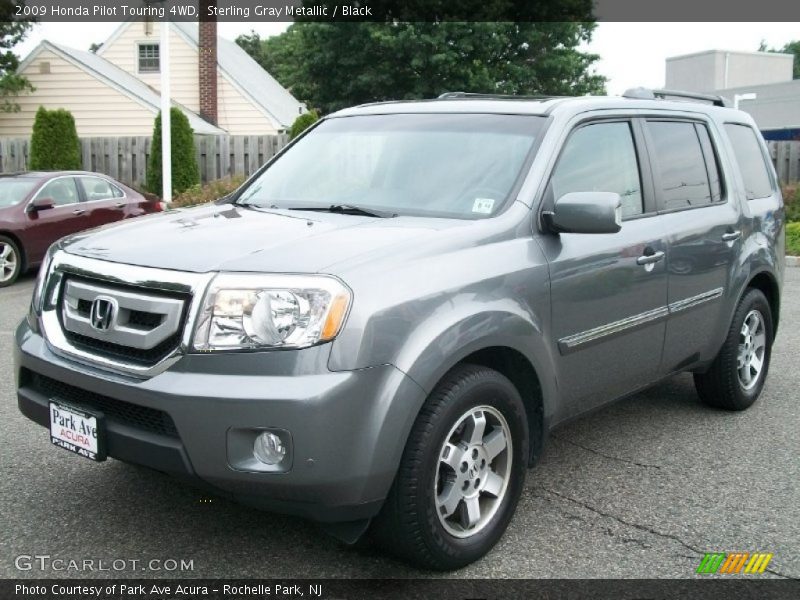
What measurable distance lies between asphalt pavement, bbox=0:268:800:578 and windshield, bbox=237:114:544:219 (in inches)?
57.2

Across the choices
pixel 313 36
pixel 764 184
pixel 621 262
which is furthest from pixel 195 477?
pixel 313 36

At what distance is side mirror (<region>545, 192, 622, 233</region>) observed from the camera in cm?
383

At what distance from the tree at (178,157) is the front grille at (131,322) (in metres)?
17.5

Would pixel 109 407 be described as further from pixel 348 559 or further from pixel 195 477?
pixel 348 559

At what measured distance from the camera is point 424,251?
351 cm

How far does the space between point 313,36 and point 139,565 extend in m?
32.8

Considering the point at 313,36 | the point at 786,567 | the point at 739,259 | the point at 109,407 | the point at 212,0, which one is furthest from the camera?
the point at 313,36

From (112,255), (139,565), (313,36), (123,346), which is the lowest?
(139,565)

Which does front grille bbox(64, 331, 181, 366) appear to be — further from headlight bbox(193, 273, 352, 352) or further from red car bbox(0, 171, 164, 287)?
red car bbox(0, 171, 164, 287)

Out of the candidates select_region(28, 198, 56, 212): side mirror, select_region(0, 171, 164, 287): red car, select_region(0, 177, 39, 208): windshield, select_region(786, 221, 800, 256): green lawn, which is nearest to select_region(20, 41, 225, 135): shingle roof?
select_region(0, 171, 164, 287): red car

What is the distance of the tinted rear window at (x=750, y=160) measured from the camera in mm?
5844

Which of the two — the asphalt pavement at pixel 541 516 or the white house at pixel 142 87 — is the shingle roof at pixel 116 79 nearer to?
the white house at pixel 142 87

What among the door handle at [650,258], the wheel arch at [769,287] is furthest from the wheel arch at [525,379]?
the wheel arch at [769,287]

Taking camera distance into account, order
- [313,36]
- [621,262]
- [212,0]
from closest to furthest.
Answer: [621,262], [212,0], [313,36]
